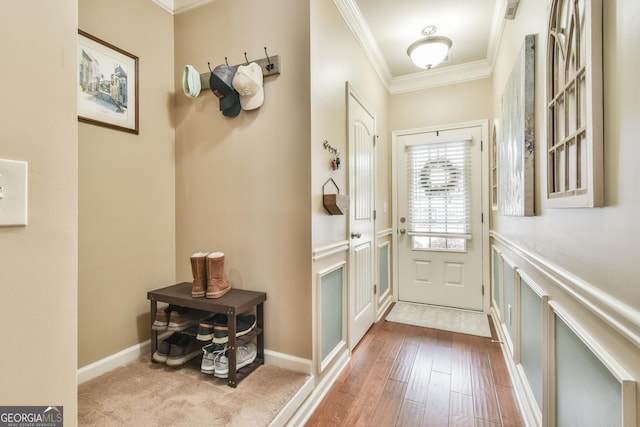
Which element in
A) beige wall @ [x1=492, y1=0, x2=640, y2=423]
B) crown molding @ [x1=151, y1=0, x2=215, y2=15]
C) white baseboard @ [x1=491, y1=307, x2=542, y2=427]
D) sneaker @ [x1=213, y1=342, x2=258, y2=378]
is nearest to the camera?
beige wall @ [x1=492, y1=0, x2=640, y2=423]

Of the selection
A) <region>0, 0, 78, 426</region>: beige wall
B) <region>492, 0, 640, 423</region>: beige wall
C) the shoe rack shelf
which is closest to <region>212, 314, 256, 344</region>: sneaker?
the shoe rack shelf

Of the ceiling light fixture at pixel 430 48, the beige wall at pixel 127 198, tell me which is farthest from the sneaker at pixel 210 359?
the ceiling light fixture at pixel 430 48

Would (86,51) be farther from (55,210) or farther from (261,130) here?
(55,210)

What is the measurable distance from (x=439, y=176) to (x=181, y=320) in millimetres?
2916

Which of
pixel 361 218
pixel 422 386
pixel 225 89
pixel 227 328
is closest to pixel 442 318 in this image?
pixel 422 386

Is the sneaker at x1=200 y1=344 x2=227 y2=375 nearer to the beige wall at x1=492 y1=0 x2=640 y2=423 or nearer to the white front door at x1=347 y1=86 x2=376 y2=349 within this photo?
the white front door at x1=347 y1=86 x2=376 y2=349

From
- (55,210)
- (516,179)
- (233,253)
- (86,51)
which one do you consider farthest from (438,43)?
(55,210)

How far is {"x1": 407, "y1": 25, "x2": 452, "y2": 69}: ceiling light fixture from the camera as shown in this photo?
7.61 feet

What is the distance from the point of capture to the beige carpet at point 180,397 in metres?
1.30

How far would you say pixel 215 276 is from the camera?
168 centimetres

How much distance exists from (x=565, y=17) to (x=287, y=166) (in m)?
1.37

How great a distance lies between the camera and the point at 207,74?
76.7 inches

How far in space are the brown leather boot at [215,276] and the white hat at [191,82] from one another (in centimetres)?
109

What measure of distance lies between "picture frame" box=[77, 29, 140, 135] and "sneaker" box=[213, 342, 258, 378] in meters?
1.52
